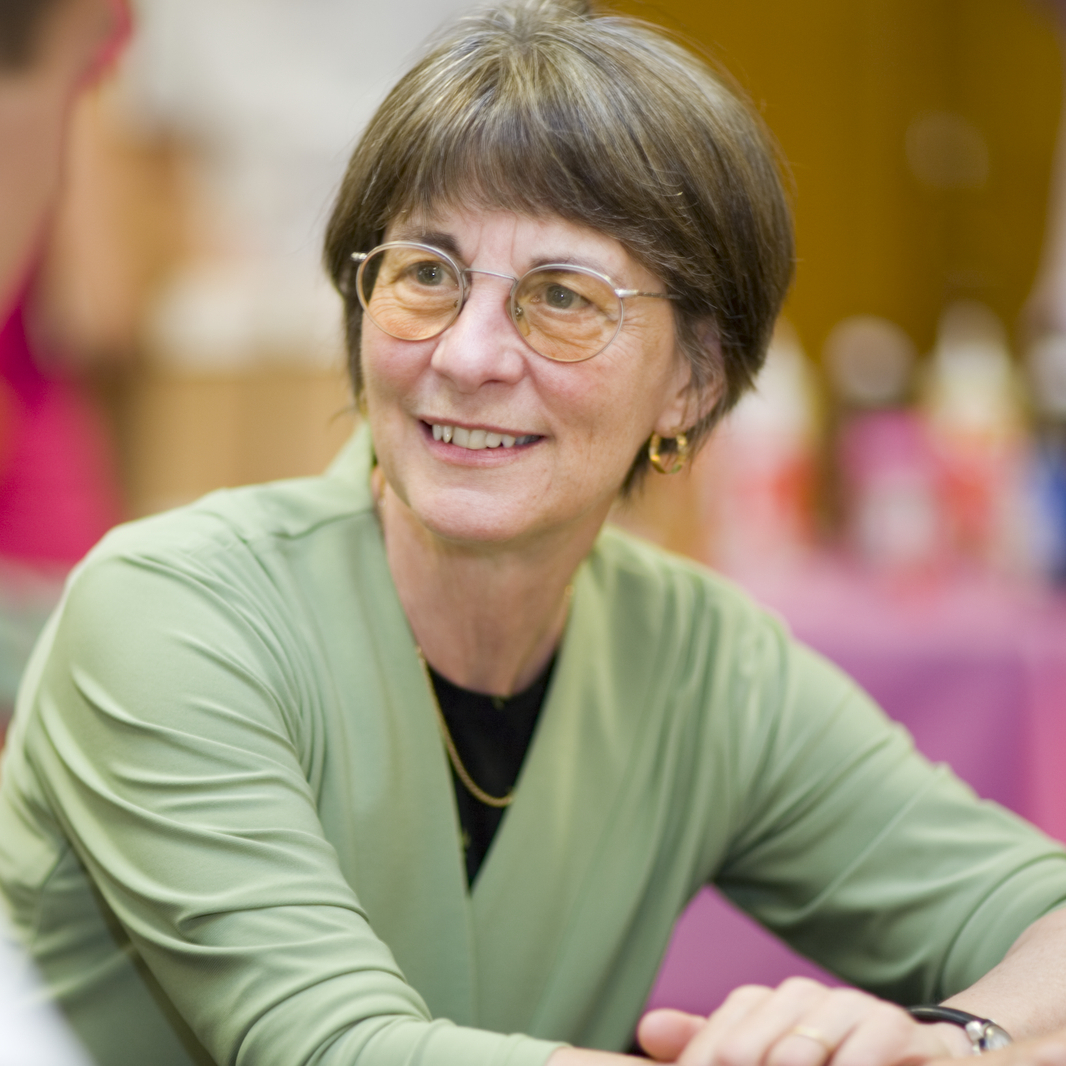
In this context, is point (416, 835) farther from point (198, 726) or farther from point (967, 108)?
point (967, 108)

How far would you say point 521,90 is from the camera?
1032mm

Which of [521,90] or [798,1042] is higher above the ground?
[521,90]

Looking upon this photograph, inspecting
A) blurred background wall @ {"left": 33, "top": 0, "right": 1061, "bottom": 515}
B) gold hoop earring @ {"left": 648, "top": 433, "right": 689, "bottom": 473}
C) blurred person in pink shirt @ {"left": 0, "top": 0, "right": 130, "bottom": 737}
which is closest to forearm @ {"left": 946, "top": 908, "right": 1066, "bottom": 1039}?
gold hoop earring @ {"left": 648, "top": 433, "right": 689, "bottom": 473}

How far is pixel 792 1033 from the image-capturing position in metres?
0.79

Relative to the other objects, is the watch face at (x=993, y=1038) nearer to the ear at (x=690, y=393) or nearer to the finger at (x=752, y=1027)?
the finger at (x=752, y=1027)

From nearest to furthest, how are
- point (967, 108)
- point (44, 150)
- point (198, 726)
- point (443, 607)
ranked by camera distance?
point (198, 726)
point (443, 607)
point (44, 150)
point (967, 108)

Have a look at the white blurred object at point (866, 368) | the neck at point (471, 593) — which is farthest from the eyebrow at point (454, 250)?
the white blurred object at point (866, 368)

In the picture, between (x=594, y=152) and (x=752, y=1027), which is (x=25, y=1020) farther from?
(x=594, y=152)

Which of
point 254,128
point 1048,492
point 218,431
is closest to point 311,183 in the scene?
point 254,128

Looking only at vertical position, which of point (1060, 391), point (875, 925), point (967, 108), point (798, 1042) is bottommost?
point (875, 925)

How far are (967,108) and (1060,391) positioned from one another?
65.2 inches

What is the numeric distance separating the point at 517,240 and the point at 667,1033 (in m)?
0.58

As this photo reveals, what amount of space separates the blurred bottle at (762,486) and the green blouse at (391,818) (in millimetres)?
969

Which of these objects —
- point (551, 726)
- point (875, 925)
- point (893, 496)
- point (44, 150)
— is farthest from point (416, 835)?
point (893, 496)
